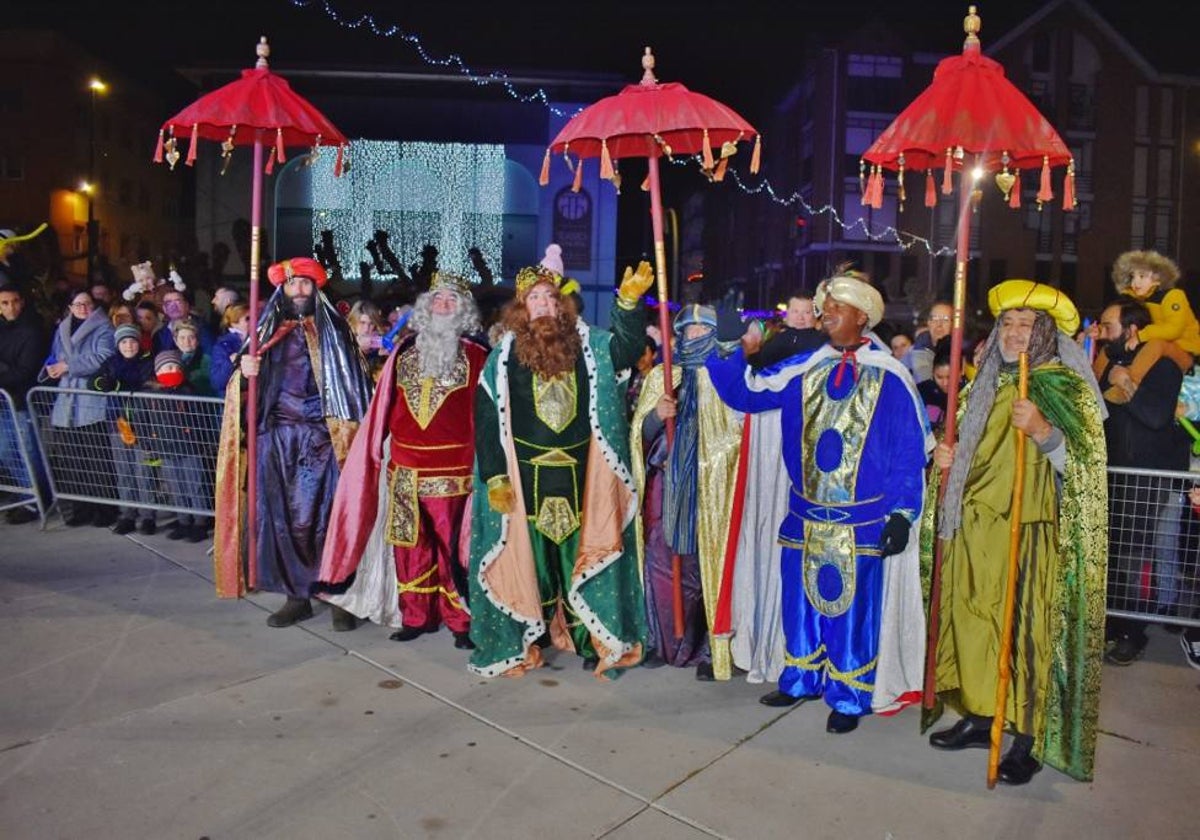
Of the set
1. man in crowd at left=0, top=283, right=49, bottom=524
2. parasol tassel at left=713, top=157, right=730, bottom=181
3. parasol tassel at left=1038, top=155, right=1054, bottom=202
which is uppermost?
parasol tassel at left=713, top=157, right=730, bottom=181

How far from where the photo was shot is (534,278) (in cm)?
482

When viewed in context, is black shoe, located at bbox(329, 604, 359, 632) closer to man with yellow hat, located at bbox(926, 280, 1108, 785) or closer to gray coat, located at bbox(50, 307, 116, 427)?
man with yellow hat, located at bbox(926, 280, 1108, 785)

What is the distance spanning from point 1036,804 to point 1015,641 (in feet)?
2.05

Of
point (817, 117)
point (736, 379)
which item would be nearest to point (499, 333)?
point (736, 379)

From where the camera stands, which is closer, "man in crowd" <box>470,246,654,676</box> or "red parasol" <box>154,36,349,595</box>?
"man in crowd" <box>470,246,654,676</box>

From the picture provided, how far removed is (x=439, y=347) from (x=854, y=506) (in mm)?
2302

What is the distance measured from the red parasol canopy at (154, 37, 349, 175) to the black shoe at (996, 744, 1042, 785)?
459cm

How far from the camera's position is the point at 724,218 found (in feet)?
175

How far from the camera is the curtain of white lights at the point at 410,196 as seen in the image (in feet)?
98.4

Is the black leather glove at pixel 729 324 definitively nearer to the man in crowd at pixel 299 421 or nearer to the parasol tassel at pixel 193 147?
the man in crowd at pixel 299 421

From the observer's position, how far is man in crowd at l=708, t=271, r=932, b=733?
4.12 m

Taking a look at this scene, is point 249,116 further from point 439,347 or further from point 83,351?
point 83,351

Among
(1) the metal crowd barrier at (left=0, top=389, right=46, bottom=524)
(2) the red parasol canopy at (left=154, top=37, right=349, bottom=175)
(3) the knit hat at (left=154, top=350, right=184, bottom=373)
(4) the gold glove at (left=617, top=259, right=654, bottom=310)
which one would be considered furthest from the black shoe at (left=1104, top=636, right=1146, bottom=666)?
(1) the metal crowd barrier at (left=0, top=389, right=46, bottom=524)

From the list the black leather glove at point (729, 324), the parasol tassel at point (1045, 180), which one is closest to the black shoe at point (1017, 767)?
the black leather glove at point (729, 324)
